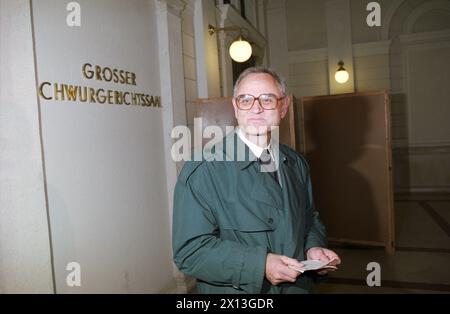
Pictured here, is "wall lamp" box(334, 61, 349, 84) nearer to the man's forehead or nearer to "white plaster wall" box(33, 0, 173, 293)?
"white plaster wall" box(33, 0, 173, 293)

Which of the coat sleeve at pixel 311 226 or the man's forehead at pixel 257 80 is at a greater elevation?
the man's forehead at pixel 257 80

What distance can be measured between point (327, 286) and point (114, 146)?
2.80 meters

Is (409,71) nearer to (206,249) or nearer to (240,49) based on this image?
(240,49)

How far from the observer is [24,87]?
228cm

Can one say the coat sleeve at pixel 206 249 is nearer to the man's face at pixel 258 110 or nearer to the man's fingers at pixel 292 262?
the man's fingers at pixel 292 262

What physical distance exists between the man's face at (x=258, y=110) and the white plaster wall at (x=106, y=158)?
1511 mm

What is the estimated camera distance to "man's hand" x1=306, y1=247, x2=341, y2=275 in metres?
1.58

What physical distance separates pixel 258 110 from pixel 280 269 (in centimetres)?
64

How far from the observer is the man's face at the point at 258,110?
157 cm

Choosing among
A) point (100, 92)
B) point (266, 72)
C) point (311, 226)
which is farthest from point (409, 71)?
point (266, 72)

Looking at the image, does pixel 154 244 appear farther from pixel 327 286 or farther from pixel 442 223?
pixel 442 223

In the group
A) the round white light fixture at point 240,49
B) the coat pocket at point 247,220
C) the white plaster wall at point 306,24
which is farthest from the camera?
the white plaster wall at point 306,24

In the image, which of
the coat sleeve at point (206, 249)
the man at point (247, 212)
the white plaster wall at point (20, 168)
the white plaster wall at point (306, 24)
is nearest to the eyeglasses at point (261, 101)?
the man at point (247, 212)

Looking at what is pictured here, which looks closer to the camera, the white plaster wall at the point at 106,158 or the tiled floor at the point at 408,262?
the white plaster wall at the point at 106,158
